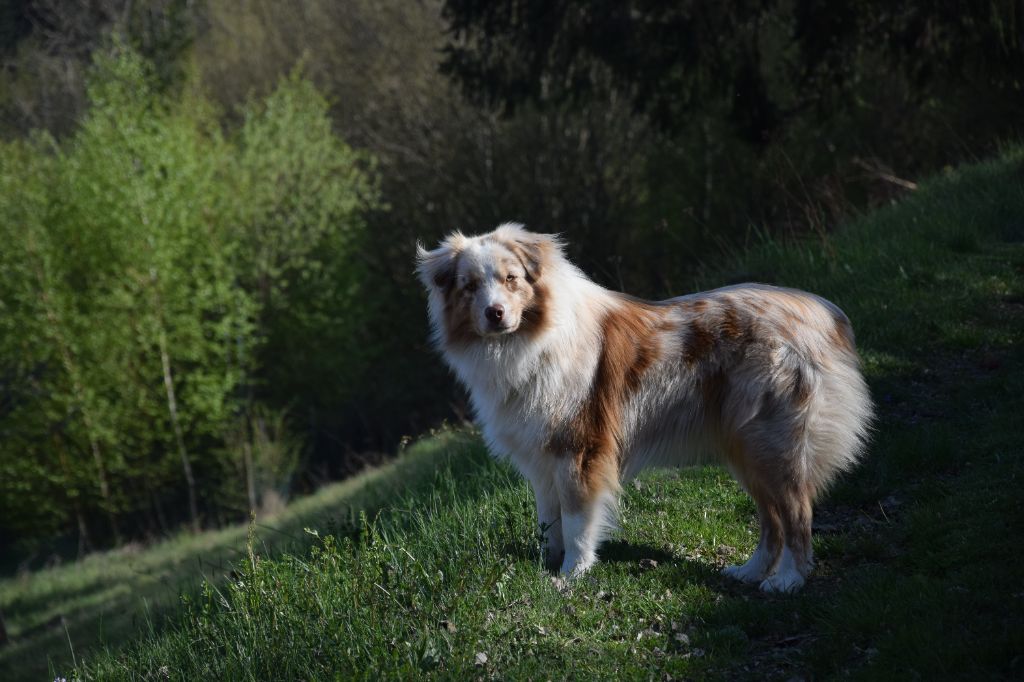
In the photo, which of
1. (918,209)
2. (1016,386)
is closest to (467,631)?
(1016,386)

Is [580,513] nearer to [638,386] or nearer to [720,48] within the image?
[638,386]

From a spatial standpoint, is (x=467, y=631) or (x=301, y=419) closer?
(x=467, y=631)

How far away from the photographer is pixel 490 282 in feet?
17.4

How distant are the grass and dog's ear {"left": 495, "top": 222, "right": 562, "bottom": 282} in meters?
1.53

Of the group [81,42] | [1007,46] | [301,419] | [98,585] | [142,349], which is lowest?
[301,419]

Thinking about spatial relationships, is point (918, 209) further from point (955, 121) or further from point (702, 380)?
point (955, 121)

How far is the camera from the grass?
4.41 m

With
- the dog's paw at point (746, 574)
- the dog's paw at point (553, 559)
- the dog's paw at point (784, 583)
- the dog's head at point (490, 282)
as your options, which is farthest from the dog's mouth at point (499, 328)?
the dog's paw at point (784, 583)

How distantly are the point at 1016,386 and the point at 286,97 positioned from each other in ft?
82.8

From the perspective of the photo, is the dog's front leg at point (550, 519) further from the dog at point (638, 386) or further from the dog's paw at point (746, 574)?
the dog's paw at point (746, 574)

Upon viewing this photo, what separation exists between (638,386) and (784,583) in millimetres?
1269

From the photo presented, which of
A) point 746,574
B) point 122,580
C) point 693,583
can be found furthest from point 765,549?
point 122,580

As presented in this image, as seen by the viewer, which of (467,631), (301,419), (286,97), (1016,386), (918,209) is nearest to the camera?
(467,631)

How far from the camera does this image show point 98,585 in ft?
62.3
